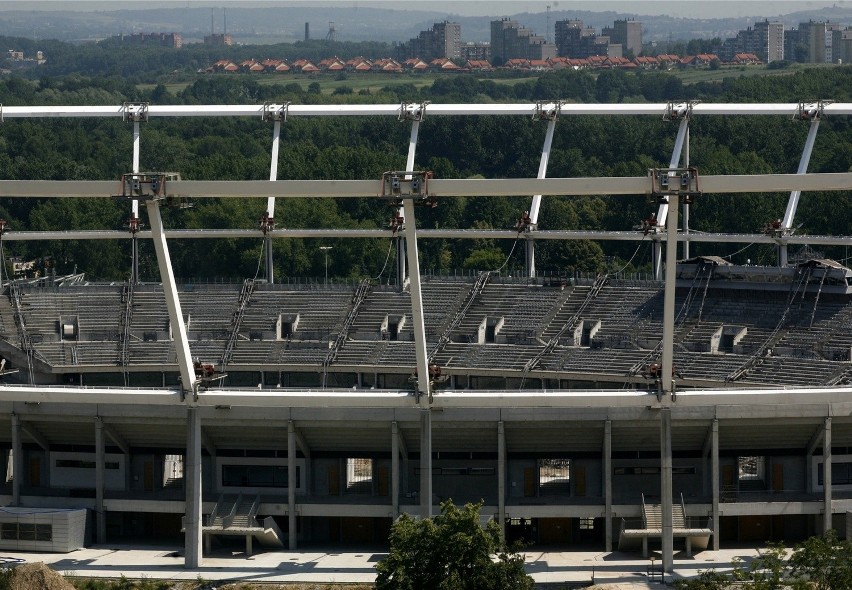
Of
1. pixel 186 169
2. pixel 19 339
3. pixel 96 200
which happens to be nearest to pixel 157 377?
pixel 19 339

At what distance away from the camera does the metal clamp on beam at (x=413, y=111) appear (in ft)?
288

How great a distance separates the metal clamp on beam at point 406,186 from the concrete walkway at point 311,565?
11782 millimetres

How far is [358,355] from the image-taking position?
80.5 metres

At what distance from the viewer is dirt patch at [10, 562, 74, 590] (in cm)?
5606

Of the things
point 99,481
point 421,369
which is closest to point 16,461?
point 99,481

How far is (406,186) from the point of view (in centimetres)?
6028

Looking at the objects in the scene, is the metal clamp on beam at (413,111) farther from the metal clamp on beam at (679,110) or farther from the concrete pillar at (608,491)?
the concrete pillar at (608,491)

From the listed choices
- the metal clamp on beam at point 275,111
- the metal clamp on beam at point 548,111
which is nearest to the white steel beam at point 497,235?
the metal clamp on beam at point 548,111

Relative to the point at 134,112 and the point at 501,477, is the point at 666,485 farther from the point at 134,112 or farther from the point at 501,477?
the point at 134,112

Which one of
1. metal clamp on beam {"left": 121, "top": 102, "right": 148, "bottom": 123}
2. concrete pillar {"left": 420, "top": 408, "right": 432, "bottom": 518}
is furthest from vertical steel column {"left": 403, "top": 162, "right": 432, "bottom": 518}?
metal clamp on beam {"left": 121, "top": 102, "right": 148, "bottom": 123}

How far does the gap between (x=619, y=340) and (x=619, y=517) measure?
1493 centimetres

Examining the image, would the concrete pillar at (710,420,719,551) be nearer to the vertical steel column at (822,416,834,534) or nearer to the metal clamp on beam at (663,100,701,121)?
the vertical steel column at (822,416,834,534)

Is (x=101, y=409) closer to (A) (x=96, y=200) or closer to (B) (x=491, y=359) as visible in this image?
(B) (x=491, y=359)

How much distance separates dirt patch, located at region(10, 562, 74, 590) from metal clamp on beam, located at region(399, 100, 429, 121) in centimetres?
3609
